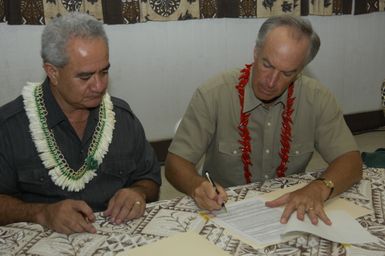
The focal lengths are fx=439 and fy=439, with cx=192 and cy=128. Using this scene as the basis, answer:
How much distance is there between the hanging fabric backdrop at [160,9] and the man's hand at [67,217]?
84.9 inches

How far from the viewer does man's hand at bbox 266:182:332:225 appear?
1.50 m

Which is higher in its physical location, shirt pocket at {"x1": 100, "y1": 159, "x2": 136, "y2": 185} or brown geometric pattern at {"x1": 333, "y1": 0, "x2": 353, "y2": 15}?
brown geometric pattern at {"x1": 333, "y1": 0, "x2": 353, "y2": 15}

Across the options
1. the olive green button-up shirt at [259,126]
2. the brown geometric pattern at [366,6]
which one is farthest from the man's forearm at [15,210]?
the brown geometric pattern at [366,6]

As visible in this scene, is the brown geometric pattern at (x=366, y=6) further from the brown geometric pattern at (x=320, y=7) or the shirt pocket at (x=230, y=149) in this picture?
the shirt pocket at (x=230, y=149)

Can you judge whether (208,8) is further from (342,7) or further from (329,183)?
(329,183)

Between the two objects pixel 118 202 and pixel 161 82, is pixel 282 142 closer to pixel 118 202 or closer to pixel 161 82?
pixel 118 202

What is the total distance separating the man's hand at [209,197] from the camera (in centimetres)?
156

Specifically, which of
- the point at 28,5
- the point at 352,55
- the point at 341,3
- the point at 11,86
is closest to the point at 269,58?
the point at 28,5

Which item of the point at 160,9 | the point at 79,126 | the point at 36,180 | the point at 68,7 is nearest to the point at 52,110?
the point at 79,126

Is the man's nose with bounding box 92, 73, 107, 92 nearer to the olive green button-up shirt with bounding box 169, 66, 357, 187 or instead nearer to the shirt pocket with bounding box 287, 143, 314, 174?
the olive green button-up shirt with bounding box 169, 66, 357, 187

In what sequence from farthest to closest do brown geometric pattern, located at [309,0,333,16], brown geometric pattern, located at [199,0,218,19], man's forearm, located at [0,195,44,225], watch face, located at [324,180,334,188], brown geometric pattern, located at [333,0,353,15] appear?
brown geometric pattern, located at [333,0,353,15] → brown geometric pattern, located at [309,0,333,16] → brown geometric pattern, located at [199,0,218,19] → watch face, located at [324,180,334,188] → man's forearm, located at [0,195,44,225]

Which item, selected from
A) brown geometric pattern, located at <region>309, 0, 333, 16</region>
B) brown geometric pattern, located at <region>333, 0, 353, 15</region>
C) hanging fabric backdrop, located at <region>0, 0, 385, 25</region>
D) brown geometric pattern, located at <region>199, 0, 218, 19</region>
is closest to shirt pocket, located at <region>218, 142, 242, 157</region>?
hanging fabric backdrop, located at <region>0, 0, 385, 25</region>

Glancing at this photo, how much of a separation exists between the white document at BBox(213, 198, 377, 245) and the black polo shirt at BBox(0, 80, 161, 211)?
0.55m

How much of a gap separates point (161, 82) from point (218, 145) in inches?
Answer: 71.8
